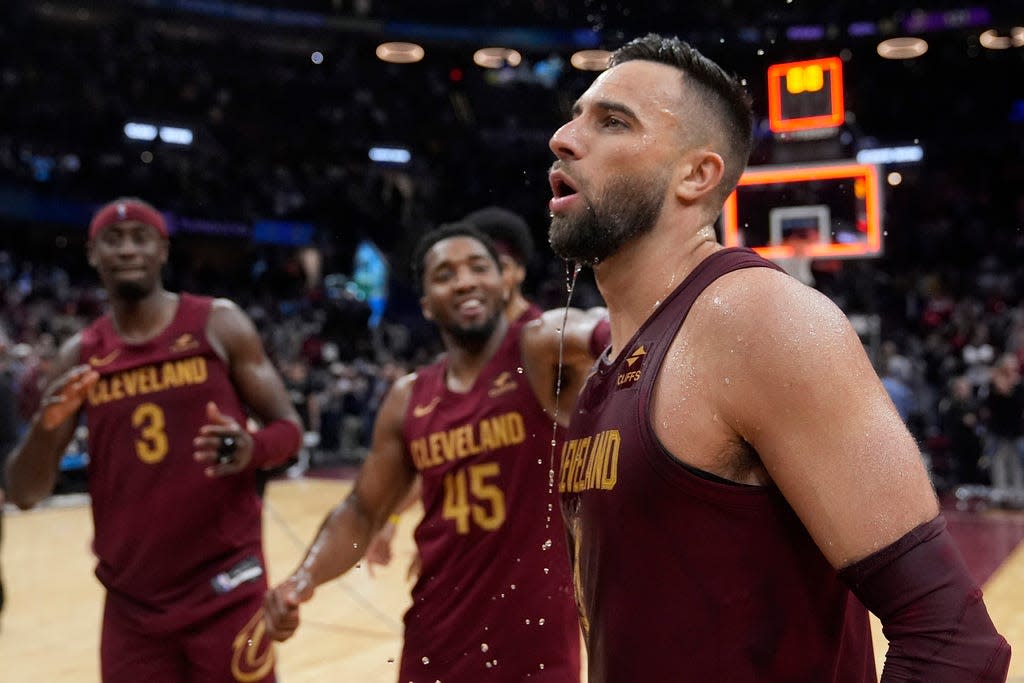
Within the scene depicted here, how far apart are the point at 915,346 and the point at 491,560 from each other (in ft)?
40.8

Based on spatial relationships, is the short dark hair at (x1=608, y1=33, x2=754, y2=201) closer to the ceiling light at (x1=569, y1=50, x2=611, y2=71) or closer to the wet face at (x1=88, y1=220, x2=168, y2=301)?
the ceiling light at (x1=569, y1=50, x2=611, y2=71)

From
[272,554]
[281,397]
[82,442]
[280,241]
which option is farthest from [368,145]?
[281,397]

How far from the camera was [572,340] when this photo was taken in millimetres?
2672

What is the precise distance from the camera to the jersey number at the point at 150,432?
10.6 feet

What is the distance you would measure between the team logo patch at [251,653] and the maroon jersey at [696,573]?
1.87 m

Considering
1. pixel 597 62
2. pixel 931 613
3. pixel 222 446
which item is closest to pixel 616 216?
pixel 931 613

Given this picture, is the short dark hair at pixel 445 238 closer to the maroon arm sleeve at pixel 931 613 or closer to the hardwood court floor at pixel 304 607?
the hardwood court floor at pixel 304 607

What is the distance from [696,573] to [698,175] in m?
0.60

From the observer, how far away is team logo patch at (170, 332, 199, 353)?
3324 mm

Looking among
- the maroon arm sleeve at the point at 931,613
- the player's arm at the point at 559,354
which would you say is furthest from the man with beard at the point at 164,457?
the maroon arm sleeve at the point at 931,613

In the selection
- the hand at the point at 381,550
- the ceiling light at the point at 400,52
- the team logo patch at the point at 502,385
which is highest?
the ceiling light at the point at 400,52

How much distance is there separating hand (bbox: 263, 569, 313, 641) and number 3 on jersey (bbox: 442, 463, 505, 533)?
0.47m

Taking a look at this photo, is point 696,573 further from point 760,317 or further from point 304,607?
point 304,607

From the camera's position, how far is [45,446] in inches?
130
